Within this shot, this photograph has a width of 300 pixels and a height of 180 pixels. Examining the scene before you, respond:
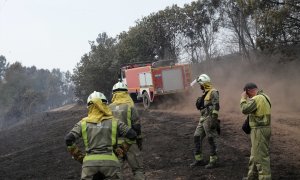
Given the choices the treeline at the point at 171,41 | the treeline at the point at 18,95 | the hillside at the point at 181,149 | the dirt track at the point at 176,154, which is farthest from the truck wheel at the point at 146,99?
the treeline at the point at 18,95

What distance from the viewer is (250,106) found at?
697 centimetres

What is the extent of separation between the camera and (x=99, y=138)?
211 inches

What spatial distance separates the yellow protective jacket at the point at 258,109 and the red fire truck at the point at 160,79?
16.0 meters

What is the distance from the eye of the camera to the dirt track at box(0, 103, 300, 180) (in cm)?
898

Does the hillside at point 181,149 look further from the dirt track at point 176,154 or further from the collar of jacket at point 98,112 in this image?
the collar of jacket at point 98,112

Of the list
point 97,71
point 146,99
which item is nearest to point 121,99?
point 146,99

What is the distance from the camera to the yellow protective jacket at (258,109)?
6.99 m

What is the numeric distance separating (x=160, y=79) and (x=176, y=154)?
1227cm

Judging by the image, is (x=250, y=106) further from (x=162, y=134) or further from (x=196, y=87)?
(x=196, y=87)

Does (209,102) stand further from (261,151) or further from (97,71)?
(97,71)

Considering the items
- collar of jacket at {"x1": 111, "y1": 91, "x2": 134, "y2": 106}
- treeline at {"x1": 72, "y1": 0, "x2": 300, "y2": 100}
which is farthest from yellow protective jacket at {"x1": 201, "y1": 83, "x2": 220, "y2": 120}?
treeline at {"x1": 72, "y1": 0, "x2": 300, "y2": 100}

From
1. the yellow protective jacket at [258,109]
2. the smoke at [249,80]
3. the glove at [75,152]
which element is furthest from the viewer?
the smoke at [249,80]

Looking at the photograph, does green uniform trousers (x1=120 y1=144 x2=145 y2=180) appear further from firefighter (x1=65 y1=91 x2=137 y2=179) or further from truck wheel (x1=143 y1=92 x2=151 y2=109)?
truck wheel (x1=143 y1=92 x2=151 y2=109)

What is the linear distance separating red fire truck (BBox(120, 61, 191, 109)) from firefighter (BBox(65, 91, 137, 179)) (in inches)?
687
